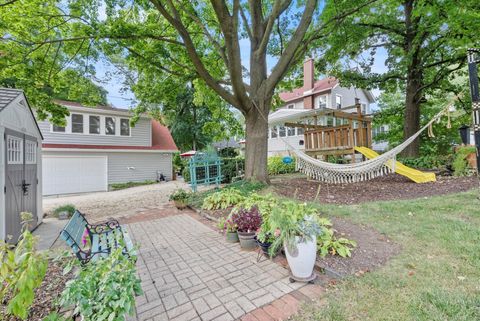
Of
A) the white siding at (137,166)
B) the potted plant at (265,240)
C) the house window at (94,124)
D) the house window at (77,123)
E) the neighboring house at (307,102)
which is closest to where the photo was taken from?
the potted plant at (265,240)

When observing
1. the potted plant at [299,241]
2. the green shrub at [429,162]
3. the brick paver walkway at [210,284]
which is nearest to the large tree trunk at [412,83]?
the green shrub at [429,162]

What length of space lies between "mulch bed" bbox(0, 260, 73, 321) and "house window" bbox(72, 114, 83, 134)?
37.9ft

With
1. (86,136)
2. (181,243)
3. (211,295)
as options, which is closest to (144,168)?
(86,136)

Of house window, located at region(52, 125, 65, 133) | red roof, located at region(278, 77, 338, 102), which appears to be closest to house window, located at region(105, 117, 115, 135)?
house window, located at region(52, 125, 65, 133)

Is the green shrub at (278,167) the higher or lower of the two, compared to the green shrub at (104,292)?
higher

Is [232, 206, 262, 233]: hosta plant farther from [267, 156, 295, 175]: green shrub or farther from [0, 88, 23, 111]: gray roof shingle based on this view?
[267, 156, 295, 175]: green shrub

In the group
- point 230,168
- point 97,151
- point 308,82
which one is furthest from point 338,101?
point 97,151

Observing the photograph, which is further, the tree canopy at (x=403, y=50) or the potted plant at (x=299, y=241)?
the tree canopy at (x=403, y=50)

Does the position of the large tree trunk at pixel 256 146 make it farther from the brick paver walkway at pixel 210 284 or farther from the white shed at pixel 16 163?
the white shed at pixel 16 163

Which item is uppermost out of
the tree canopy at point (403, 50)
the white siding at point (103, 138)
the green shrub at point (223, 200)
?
the tree canopy at point (403, 50)

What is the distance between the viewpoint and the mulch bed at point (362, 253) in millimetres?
2648

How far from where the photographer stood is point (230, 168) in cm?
1194

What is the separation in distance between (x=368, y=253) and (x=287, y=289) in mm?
1264

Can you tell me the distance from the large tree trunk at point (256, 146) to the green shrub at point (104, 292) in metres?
5.30
